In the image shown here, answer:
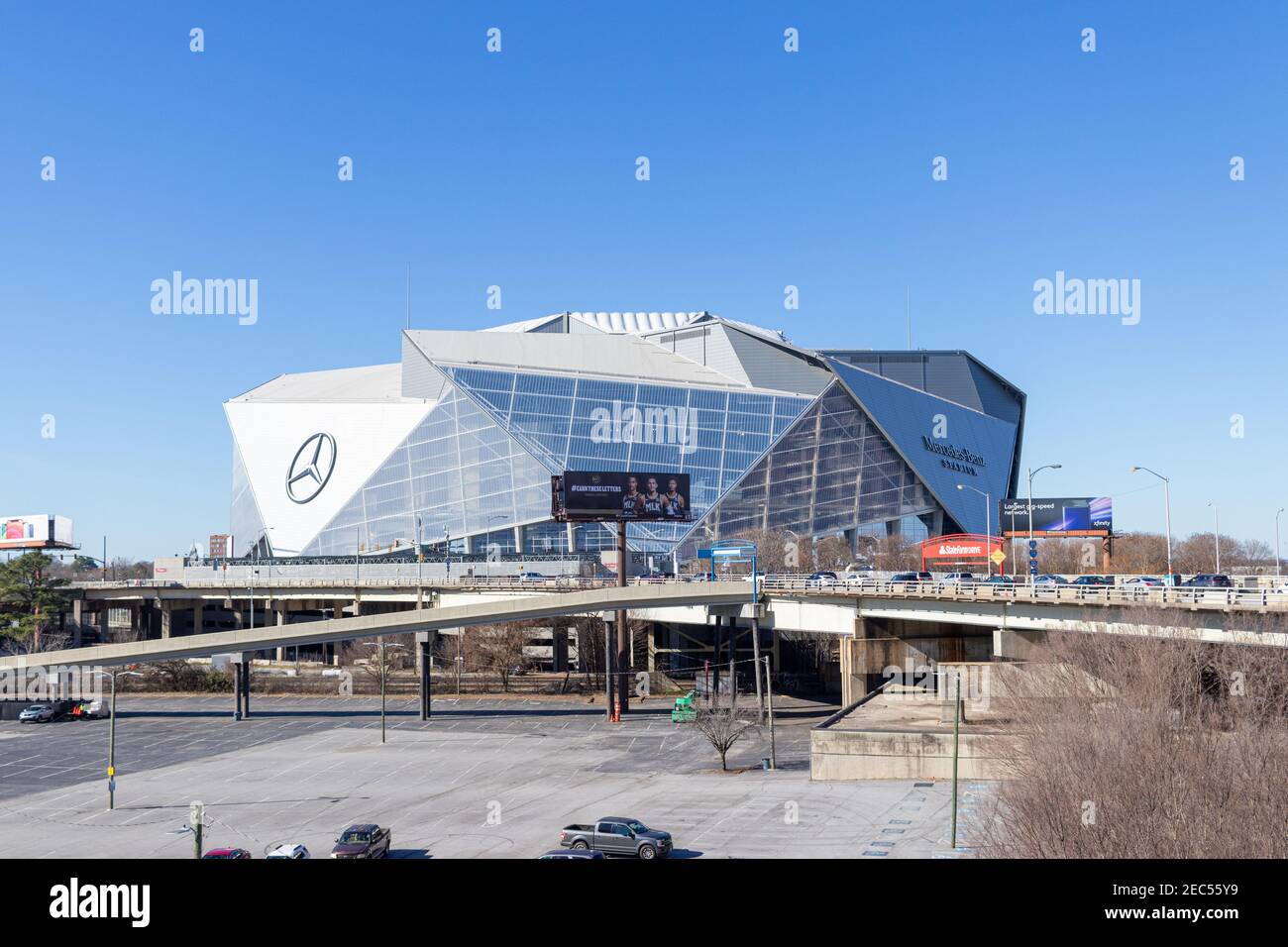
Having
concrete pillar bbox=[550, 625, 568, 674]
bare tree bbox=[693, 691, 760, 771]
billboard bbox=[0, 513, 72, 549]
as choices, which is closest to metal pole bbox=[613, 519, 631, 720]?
bare tree bbox=[693, 691, 760, 771]

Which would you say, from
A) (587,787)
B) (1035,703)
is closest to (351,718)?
(587,787)

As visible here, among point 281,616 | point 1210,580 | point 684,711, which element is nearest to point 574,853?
point 684,711

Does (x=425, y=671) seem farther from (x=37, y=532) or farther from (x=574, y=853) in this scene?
(x=37, y=532)

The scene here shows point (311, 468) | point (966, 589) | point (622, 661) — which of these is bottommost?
point (622, 661)

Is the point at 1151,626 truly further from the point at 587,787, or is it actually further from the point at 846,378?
the point at 846,378

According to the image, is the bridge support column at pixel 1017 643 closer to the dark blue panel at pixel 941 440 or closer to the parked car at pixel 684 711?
the parked car at pixel 684 711

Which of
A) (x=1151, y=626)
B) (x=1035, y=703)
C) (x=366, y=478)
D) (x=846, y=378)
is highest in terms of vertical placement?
(x=846, y=378)

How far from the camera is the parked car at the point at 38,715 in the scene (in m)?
66.7

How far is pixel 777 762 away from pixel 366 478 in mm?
84523

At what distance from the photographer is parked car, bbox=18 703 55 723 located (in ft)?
219

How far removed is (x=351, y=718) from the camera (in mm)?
67250
